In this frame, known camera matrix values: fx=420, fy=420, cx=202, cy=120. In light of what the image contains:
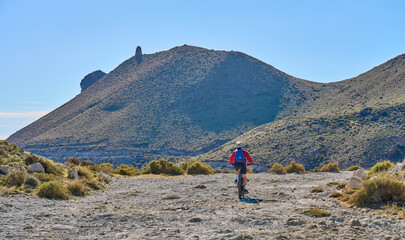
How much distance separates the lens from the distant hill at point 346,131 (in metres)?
49.5

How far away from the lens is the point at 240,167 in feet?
49.1

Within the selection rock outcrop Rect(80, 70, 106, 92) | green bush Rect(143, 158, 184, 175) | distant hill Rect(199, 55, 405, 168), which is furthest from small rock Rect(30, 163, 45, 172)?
rock outcrop Rect(80, 70, 106, 92)

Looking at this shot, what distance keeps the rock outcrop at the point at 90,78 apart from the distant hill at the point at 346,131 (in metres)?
99.3

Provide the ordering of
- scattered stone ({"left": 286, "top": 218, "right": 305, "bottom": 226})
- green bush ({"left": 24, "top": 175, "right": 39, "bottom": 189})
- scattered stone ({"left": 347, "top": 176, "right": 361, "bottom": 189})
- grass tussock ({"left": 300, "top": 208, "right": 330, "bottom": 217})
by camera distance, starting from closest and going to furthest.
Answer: scattered stone ({"left": 286, "top": 218, "right": 305, "bottom": 226}) → grass tussock ({"left": 300, "top": 208, "right": 330, "bottom": 217}) → scattered stone ({"left": 347, "top": 176, "right": 361, "bottom": 189}) → green bush ({"left": 24, "top": 175, "right": 39, "bottom": 189})

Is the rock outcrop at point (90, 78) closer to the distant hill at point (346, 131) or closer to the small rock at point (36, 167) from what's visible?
the distant hill at point (346, 131)

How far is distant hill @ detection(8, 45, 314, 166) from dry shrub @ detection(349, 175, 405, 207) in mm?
54463

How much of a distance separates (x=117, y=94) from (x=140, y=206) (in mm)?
82922

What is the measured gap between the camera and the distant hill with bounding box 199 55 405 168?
162ft

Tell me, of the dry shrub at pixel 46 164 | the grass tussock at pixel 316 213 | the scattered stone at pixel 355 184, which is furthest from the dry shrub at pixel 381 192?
the dry shrub at pixel 46 164

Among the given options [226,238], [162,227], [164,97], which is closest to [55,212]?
[162,227]

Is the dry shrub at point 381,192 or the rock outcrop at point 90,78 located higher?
the rock outcrop at point 90,78

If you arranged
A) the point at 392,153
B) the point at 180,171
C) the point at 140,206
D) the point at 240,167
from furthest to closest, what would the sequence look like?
1. the point at 392,153
2. the point at 180,171
3. the point at 240,167
4. the point at 140,206

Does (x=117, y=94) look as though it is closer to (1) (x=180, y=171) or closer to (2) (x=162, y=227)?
(1) (x=180, y=171)

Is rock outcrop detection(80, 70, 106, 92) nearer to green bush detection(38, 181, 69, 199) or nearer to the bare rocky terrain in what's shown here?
green bush detection(38, 181, 69, 199)
